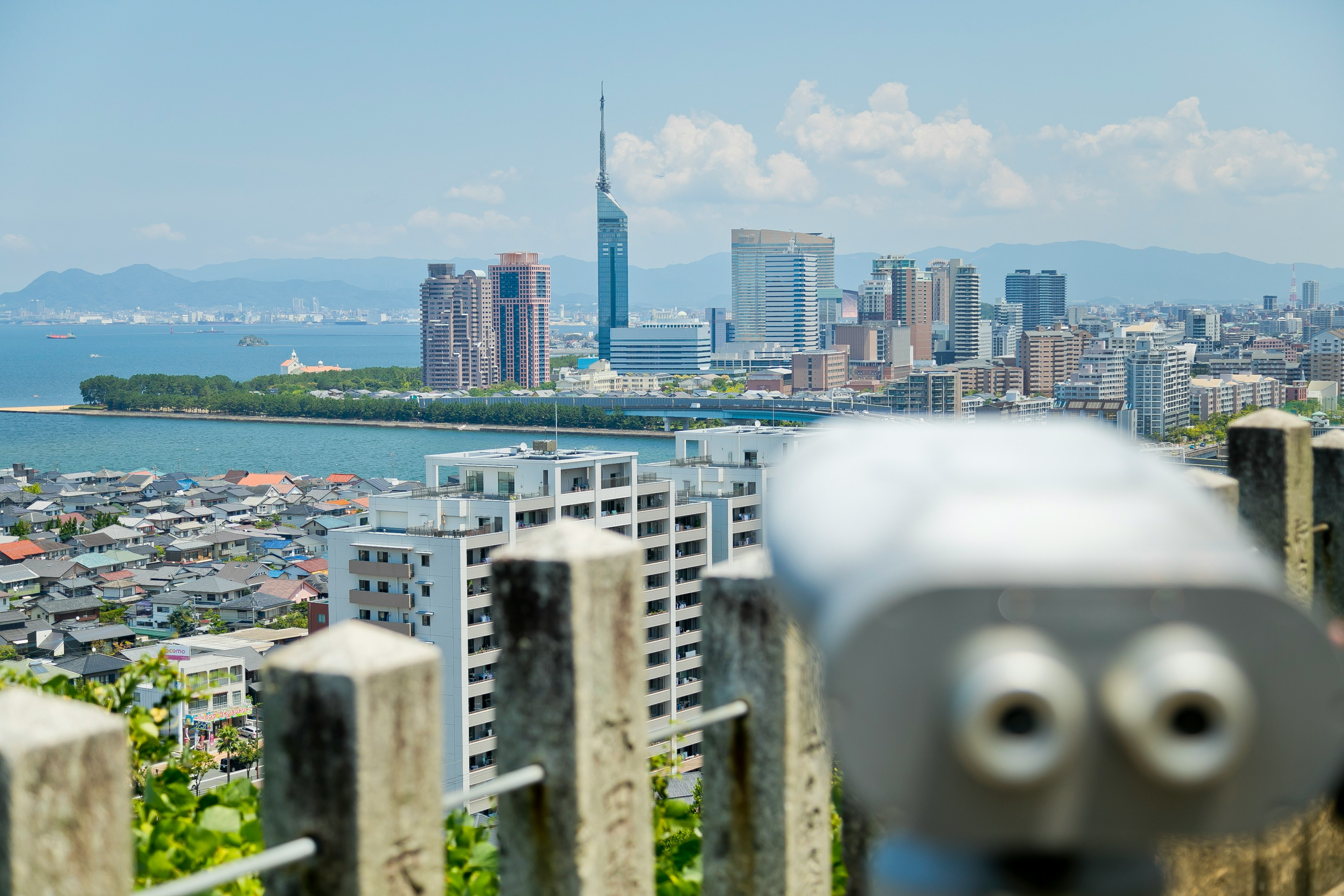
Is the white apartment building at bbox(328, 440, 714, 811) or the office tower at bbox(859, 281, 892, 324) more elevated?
the office tower at bbox(859, 281, 892, 324)

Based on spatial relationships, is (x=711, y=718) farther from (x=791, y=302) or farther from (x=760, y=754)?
(x=791, y=302)

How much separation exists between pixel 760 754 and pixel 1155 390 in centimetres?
7345

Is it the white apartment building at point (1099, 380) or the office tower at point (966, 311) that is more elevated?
the office tower at point (966, 311)

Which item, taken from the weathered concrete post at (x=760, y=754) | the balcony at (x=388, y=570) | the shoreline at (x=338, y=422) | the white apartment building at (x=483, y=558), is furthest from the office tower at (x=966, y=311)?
the weathered concrete post at (x=760, y=754)

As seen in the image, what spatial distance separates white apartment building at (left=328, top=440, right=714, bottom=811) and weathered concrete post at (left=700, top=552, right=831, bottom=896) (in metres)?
16.0

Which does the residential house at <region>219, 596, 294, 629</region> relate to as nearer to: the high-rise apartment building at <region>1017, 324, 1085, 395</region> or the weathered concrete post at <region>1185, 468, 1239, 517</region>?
the weathered concrete post at <region>1185, 468, 1239, 517</region>

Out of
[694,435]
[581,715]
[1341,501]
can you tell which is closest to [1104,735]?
[581,715]

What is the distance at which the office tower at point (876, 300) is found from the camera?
440ft

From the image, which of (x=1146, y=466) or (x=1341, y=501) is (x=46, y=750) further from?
(x=1341, y=501)

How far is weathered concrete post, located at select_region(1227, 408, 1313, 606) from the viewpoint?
1837 millimetres

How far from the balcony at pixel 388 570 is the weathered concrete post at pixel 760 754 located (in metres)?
19.1

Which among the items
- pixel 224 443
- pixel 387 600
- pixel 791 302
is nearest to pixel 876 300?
pixel 791 302

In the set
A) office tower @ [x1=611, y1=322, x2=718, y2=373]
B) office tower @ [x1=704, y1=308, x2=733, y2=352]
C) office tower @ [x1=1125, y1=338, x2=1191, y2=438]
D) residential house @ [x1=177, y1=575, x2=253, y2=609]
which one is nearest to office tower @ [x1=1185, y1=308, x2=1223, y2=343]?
office tower @ [x1=704, y1=308, x2=733, y2=352]

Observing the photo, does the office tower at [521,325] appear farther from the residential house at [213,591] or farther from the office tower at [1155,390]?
the residential house at [213,591]
